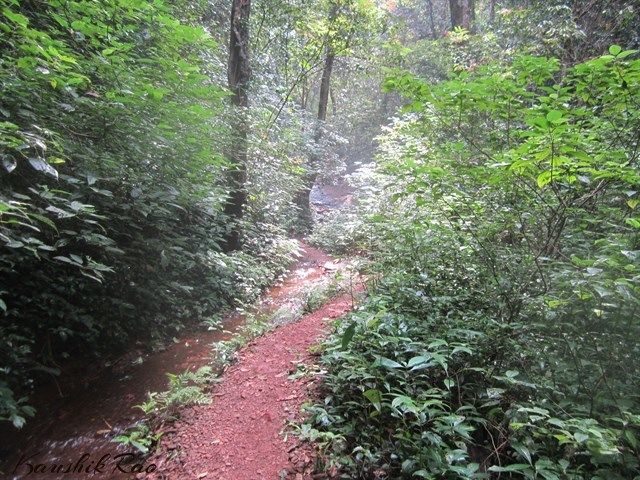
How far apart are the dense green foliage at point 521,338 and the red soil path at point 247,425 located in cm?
39

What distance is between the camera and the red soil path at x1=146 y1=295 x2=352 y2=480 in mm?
3203

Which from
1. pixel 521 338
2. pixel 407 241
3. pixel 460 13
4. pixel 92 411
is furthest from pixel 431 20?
pixel 92 411

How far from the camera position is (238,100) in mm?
8445

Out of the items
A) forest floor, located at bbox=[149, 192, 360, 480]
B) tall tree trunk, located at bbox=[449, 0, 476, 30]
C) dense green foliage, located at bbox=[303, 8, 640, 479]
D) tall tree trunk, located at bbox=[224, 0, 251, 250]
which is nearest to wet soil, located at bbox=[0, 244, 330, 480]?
forest floor, located at bbox=[149, 192, 360, 480]

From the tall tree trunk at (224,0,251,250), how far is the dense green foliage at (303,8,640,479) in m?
5.04

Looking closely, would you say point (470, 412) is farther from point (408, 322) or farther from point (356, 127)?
point (356, 127)

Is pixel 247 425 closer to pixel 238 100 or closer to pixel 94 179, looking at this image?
pixel 94 179

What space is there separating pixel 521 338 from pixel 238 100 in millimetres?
7545

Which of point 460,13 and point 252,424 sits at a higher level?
point 460,13

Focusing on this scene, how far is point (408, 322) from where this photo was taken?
3914mm

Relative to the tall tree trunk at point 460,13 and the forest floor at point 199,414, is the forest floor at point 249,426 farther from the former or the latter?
the tall tree trunk at point 460,13

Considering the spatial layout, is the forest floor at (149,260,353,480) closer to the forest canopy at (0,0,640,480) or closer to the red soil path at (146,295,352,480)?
the red soil path at (146,295,352,480)

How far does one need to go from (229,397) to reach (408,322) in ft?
7.41

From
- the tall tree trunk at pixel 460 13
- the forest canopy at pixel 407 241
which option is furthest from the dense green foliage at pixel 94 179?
the tall tree trunk at pixel 460 13
